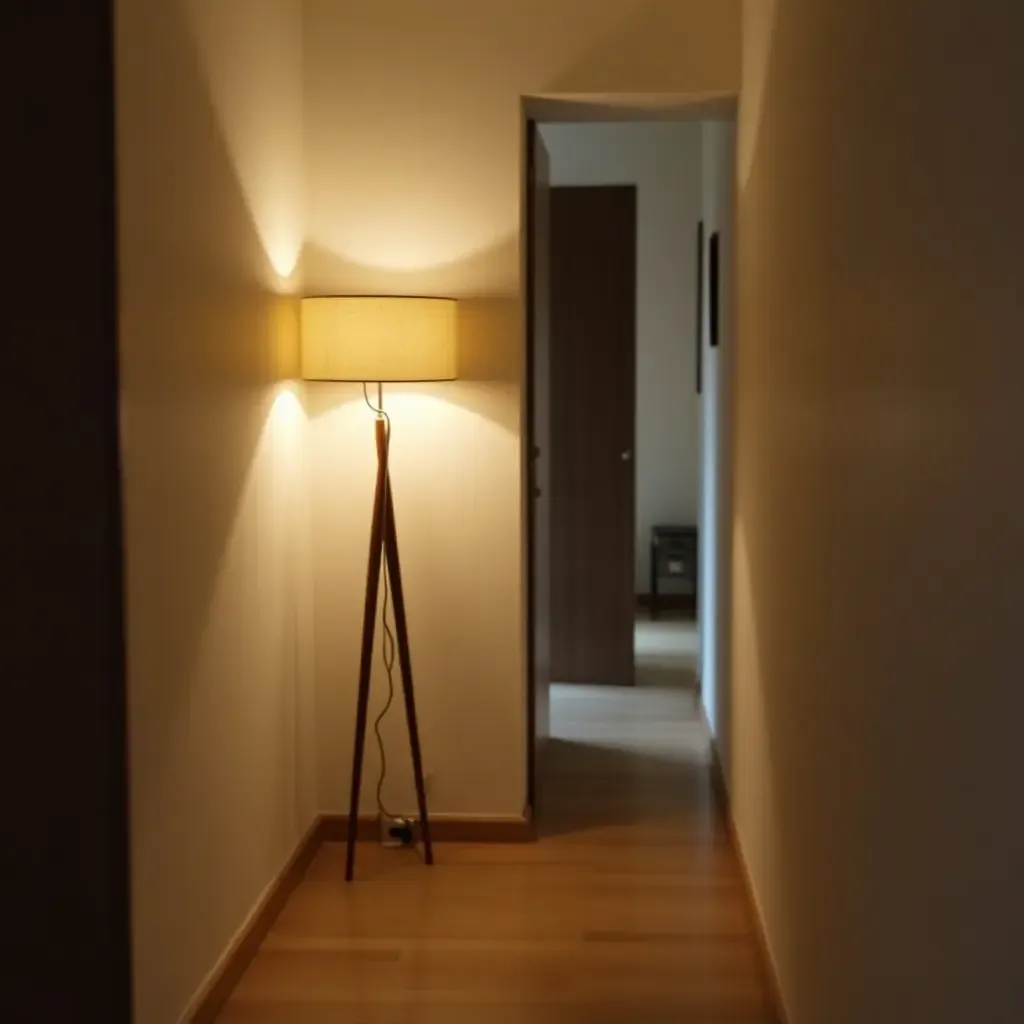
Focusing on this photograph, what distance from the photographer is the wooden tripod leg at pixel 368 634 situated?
3.83 m

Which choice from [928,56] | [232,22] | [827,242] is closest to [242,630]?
[232,22]

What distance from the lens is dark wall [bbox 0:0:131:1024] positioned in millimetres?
2377

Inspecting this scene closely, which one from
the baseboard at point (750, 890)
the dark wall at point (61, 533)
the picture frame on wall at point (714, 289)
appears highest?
the picture frame on wall at point (714, 289)

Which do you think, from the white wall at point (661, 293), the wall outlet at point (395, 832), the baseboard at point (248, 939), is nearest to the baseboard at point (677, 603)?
the white wall at point (661, 293)

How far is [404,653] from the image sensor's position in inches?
155

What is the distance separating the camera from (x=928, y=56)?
154 cm

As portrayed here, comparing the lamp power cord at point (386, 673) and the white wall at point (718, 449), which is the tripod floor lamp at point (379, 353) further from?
the white wall at point (718, 449)

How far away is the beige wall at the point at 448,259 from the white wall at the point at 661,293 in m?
3.63

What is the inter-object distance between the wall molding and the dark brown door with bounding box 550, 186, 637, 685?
80.1 inches

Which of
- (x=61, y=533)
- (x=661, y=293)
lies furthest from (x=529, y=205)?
(x=661, y=293)

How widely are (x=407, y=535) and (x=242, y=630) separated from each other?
0.88m

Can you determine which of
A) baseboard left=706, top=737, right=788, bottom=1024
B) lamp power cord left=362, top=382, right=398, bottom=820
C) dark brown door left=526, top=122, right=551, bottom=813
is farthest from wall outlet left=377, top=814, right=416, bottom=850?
baseboard left=706, top=737, right=788, bottom=1024

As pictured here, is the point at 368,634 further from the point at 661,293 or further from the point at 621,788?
the point at 661,293

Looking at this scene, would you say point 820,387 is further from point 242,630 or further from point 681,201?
point 681,201
